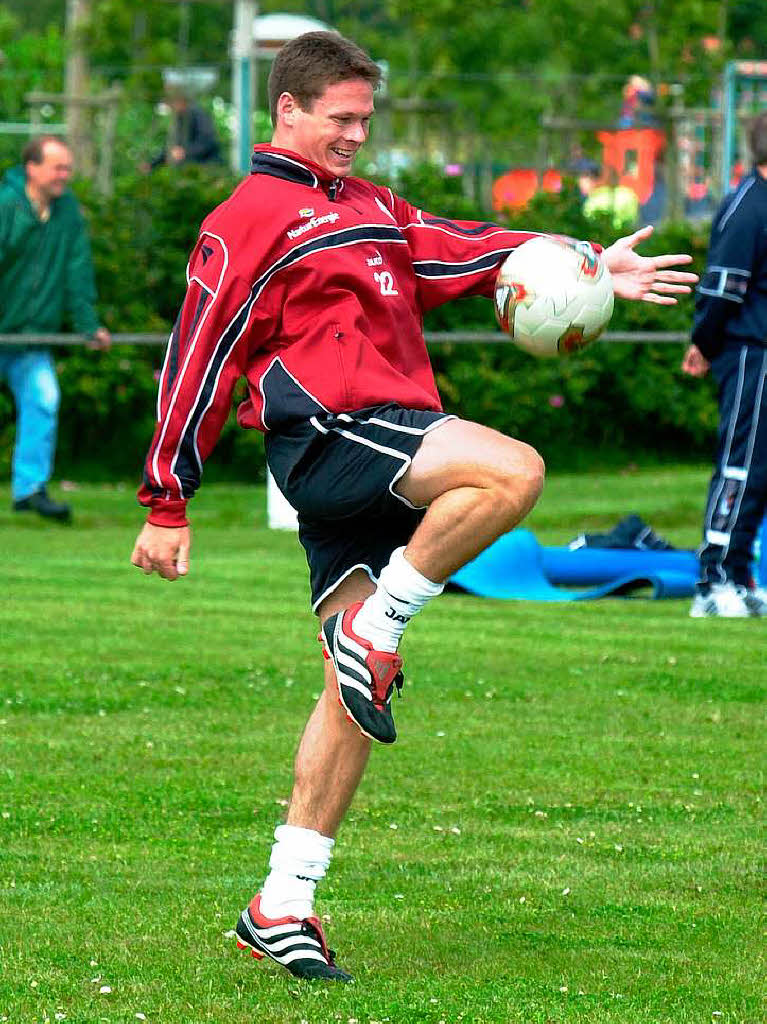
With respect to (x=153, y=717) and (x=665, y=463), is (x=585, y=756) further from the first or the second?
(x=665, y=463)

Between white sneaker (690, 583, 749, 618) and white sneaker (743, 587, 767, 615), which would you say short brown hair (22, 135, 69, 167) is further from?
white sneaker (743, 587, 767, 615)

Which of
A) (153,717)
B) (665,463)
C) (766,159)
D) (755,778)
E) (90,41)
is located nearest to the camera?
(755,778)

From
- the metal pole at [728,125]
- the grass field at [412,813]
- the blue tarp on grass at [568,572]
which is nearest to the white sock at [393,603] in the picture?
the grass field at [412,813]

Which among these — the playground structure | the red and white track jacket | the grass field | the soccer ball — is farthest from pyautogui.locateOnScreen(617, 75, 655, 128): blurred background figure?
the red and white track jacket

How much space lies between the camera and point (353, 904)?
17.7 ft

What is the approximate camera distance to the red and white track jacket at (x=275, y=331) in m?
4.76

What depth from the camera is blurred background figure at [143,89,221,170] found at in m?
19.1

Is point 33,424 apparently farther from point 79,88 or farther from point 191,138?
point 79,88

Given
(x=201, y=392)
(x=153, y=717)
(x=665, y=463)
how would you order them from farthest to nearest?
(x=665, y=463) < (x=153, y=717) < (x=201, y=392)

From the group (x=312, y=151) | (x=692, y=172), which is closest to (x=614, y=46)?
(x=692, y=172)

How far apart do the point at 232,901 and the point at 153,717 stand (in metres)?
2.57

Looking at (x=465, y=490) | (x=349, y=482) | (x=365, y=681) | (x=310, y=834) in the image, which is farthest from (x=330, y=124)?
(x=310, y=834)

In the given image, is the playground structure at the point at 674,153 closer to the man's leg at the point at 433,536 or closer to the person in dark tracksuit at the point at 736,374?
the person in dark tracksuit at the point at 736,374

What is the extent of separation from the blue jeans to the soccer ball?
30.2 ft
